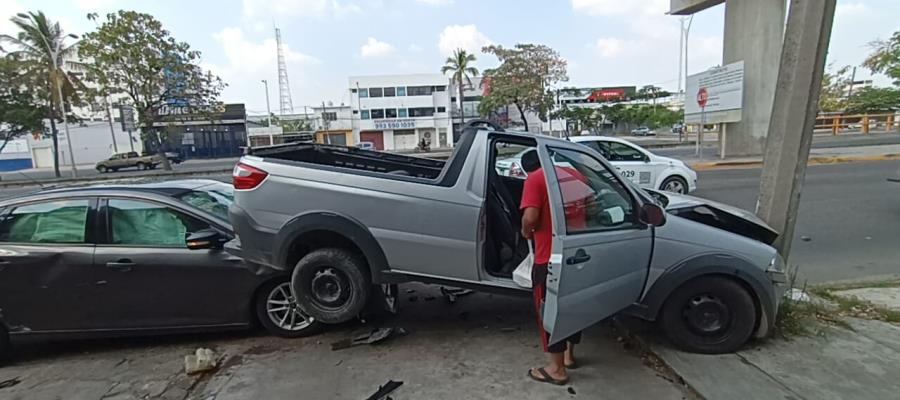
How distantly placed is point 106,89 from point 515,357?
3038 cm

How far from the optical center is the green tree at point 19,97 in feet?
90.1

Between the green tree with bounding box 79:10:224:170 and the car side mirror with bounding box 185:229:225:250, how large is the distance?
90.4 ft

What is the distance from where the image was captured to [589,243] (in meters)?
2.84

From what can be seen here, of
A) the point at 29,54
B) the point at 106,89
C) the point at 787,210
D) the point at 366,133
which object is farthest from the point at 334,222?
the point at 366,133

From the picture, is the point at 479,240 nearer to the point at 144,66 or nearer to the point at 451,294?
the point at 451,294

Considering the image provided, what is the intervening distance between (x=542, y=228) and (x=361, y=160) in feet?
7.12

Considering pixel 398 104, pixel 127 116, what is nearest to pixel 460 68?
pixel 398 104

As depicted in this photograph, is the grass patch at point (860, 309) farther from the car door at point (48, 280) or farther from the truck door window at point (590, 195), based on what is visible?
the car door at point (48, 280)

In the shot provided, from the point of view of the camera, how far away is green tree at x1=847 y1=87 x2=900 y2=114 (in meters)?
38.8

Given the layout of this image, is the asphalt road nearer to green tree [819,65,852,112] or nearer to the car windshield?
the car windshield

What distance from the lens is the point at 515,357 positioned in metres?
3.46

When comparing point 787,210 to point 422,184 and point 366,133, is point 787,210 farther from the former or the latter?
point 366,133

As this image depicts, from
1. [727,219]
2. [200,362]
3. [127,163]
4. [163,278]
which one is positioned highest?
[727,219]

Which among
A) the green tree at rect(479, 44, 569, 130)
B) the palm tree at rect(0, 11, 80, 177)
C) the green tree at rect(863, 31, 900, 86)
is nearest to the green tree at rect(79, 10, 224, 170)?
the palm tree at rect(0, 11, 80, 177)
